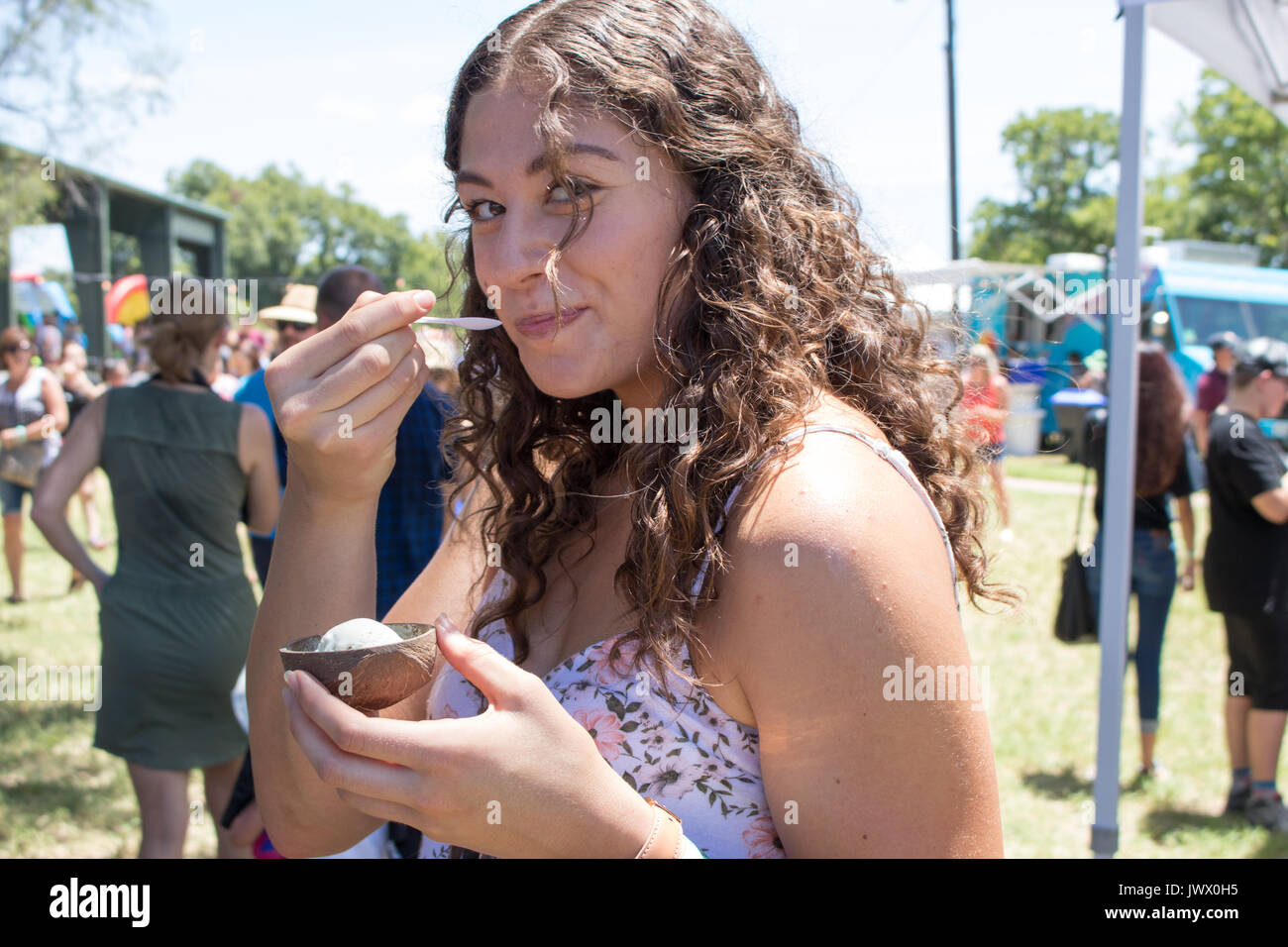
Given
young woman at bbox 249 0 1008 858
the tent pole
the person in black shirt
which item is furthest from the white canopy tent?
young woman at bbox 249 0 1008 858

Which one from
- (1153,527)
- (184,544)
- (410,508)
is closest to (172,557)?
(184,544)

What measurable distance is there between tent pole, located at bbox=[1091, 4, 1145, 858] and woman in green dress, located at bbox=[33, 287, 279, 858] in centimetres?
298

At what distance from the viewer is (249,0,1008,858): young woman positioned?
1060mm

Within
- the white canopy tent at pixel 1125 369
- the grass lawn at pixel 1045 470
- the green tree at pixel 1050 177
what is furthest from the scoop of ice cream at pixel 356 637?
the green tree at pixel 1050 177

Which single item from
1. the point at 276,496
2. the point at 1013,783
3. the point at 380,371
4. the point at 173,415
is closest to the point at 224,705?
the point at 276,496

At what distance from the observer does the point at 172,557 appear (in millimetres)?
3578

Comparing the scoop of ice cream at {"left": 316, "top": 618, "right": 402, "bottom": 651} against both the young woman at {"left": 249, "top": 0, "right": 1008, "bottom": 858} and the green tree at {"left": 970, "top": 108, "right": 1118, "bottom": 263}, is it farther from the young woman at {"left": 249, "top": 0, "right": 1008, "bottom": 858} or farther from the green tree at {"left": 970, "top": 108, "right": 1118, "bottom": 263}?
the green tree at {"left": 970, "top": 108, "right": 1118, "bottom": 263}

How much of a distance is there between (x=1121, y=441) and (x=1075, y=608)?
212 centimetres

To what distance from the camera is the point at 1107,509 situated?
3293mm

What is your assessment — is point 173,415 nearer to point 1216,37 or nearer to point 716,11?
point 716,11

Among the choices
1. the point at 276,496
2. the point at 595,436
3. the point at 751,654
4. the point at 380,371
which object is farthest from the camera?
the point at 276,496

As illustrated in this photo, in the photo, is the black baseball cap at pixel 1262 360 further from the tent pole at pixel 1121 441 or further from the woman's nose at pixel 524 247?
the woman's nose at pixel 524 247

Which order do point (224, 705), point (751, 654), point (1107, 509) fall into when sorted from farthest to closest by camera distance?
point (224, 705)
point (1107, 509)
point (751, 654)
